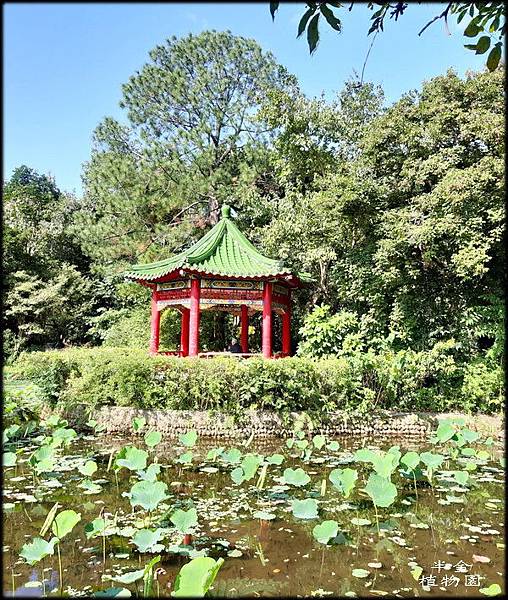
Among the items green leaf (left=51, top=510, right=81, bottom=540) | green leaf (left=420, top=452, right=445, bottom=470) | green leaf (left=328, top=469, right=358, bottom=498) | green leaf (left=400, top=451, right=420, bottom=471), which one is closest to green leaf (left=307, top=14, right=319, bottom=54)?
green leaf (left=51, top=510, right=81, bottom=540)

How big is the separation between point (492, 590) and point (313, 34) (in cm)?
292

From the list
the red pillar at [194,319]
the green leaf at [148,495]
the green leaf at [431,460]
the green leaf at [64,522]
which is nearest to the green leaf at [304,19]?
the green leaf at [64,522]

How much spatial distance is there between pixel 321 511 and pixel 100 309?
1462cm

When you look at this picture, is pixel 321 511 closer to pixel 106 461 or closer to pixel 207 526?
pixel 207 526

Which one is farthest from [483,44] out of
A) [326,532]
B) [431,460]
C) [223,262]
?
[223,262]

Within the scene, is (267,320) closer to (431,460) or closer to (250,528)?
(431,460)

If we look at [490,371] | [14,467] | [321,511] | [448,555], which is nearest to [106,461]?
[14,467]

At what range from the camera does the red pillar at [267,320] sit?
978cm

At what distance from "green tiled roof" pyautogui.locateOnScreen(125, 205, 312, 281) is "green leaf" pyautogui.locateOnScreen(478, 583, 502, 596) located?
23.2ft

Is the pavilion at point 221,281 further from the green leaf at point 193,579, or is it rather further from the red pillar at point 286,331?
the green leaf at point 193,579

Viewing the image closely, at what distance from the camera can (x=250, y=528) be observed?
12.7 feet

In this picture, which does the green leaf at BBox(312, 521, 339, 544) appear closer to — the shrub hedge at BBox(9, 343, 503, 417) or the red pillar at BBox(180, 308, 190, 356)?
the shrub hedge at BBox(9, 343, 503, 417)

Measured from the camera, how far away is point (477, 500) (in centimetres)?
461

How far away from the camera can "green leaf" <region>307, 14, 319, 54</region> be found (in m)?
1.54
